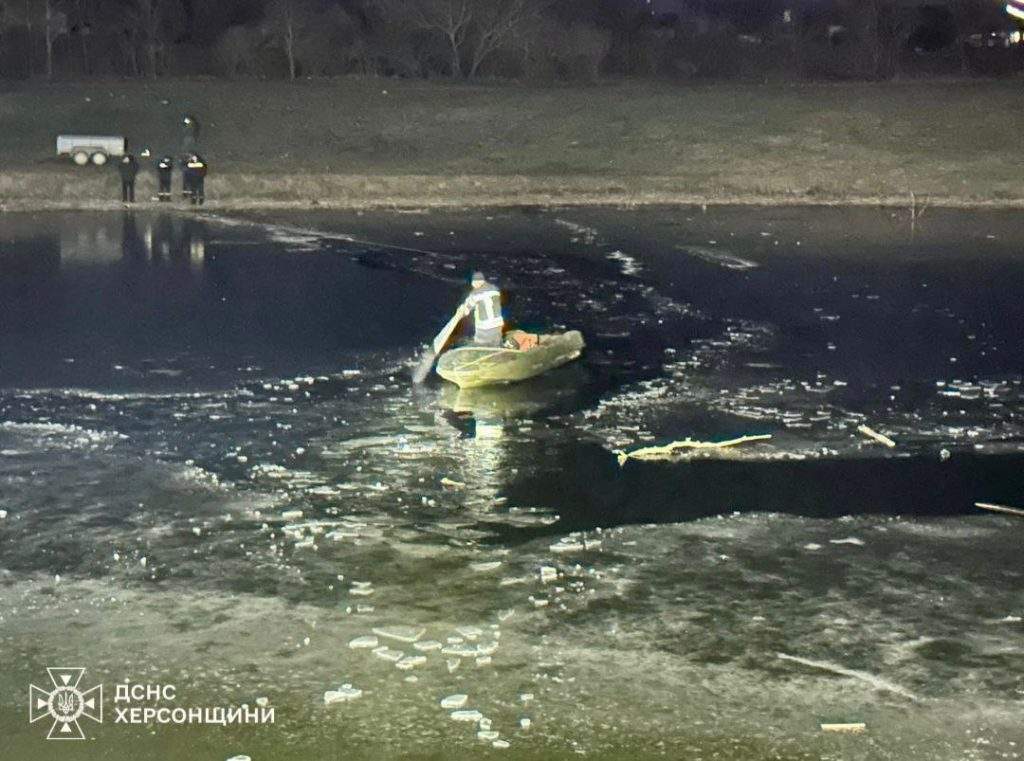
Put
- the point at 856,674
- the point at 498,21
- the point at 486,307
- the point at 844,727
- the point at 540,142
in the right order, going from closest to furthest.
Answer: the point at 844,727 < the point at 856,674 < the point at 486,307 < the point at 540,142 < the point at 498,21

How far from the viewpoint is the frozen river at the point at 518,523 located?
388 inches

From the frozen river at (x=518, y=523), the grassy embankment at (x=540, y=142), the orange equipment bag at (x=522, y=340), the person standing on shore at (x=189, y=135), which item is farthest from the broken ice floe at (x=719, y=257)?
the person standing on shore at (x=189, y=135)

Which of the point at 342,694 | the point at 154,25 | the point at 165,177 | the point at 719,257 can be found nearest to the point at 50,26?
the point at 154,25

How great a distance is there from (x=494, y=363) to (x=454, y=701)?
A: 31.6 ft

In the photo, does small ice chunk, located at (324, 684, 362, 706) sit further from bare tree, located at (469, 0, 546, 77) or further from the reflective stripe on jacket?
bare tree, located at (469, 0, 546, 77)

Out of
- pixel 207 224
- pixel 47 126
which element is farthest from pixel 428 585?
pixel 47 126

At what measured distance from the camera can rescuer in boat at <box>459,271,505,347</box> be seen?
1912 cm

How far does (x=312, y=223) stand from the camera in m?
36.3

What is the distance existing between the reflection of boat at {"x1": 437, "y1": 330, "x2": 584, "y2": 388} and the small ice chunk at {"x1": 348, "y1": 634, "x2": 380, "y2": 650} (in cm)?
840

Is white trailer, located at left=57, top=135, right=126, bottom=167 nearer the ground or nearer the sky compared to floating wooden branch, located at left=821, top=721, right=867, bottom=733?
nearer the sky

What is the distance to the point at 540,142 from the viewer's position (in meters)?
47.5

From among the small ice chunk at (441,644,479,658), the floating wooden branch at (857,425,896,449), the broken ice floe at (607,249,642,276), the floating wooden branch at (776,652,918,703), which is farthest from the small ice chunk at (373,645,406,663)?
the broken ice floe at (607,249,642,276)

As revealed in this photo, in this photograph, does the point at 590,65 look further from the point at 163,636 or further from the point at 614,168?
the point at 163,636

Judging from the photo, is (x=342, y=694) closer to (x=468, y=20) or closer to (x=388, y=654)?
(x=388, y=654)
